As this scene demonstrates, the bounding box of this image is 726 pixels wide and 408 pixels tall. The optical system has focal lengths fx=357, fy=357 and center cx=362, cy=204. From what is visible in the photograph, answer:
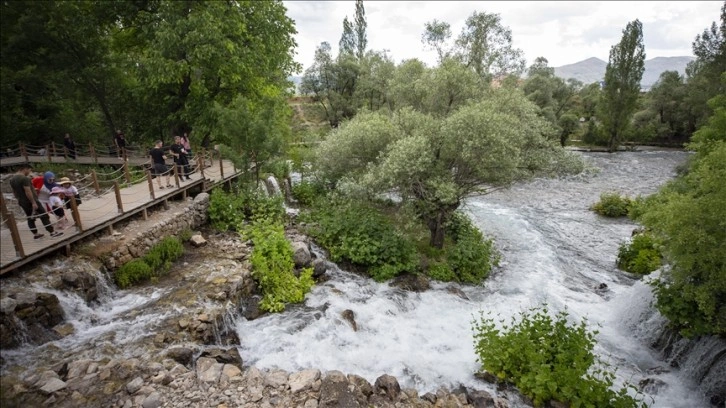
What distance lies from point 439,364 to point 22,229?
36.9ft

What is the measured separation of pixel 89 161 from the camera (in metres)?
15.6

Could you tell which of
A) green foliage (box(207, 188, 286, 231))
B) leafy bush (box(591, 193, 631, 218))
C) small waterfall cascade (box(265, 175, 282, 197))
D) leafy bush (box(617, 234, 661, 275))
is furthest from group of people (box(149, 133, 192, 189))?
leafy bush (box(591, 193, 631, 218))

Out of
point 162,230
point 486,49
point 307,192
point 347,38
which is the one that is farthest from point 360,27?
point 162,230

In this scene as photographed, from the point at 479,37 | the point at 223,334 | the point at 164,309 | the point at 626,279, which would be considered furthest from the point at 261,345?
the point at 479,37

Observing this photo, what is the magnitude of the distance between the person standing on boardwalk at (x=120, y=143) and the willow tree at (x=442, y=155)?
9.24 meters

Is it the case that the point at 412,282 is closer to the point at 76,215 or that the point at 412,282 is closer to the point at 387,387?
the point at 387,387

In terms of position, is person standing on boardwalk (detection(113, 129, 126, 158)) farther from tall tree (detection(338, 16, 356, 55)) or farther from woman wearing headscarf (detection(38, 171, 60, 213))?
tall tree (detection(338, 16, 356, 55))

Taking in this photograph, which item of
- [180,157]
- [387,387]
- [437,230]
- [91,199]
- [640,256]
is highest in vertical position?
[180,157]

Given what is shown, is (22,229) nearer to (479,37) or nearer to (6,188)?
(6,188)

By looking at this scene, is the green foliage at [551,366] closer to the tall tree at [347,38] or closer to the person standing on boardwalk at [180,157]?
the person standing on boardwalk at [180,157]

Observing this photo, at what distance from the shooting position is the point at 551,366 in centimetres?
834

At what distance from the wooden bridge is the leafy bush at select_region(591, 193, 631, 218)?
70.2ft

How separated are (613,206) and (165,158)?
80.3ft

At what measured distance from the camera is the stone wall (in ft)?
33.3
